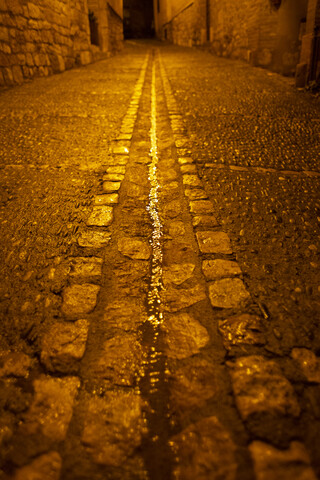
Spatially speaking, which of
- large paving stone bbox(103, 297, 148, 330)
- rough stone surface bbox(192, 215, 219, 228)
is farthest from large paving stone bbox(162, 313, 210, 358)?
rough stone surface bbox(192, 215, 219, 228)

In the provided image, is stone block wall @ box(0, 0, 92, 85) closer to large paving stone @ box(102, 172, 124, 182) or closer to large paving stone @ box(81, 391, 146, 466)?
large paving stone @ box(102, 172, 124, 182)

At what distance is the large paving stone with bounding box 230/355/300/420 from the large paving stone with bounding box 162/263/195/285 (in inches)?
22.5

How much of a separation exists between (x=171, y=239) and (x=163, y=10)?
2850 centimetres

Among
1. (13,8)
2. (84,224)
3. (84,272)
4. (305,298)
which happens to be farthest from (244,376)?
(13,8)

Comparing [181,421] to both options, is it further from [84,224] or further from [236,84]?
[236,84]

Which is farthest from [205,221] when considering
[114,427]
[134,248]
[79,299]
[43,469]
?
[43,469]

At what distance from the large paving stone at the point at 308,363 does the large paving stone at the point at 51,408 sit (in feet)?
3.05

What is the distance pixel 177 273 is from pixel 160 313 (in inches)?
12.5

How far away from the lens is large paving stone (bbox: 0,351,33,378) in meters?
1.25

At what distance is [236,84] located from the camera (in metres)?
6.92

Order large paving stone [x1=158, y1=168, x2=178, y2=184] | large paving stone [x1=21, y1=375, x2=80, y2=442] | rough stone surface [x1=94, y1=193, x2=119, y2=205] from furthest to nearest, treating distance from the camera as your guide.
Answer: large paving stone [x1=158, y1=168, x2=178, y2=184] < rough stone surface [x1=94, y1=193, x2=119, y2=205] < large paving stone [x1=21, y1=375, x2=80, y2=442]

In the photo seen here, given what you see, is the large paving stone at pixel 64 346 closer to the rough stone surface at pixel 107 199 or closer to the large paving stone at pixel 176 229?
the large paving stone at pixel 176 229

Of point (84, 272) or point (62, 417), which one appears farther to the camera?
point (84, 272)

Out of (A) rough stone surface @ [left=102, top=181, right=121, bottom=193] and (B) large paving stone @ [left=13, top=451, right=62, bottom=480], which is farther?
(A) rough stone surface @ [left=102, top=181, right=121, bottom=193]
